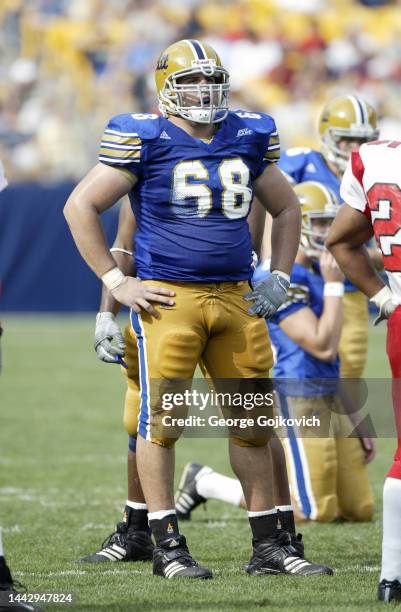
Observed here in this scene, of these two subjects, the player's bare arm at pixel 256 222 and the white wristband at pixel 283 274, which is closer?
the white wristband at pixel 283 274

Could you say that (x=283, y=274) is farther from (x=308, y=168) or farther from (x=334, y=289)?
(x=308, y=168)

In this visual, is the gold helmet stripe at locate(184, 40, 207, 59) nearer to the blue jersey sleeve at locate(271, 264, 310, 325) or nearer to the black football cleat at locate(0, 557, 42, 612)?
the blue jersey sleeve at locate(271, 264, 310, 325)

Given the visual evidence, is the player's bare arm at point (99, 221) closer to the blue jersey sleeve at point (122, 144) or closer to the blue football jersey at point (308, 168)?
the blue jersey sleeve at point (122, 144)

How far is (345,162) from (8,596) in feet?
10.5

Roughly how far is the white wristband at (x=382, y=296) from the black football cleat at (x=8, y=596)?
1427mm

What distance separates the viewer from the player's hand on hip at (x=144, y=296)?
13.2 ft

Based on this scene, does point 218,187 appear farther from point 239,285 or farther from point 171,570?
point 171,570

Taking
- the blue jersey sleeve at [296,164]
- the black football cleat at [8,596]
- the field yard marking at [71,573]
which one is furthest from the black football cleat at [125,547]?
the blue jersey sleeve at [296,164]

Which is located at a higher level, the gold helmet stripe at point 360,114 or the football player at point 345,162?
the gold helmet stripe at point 360,114

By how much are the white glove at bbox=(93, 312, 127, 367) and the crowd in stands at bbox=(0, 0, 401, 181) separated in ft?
36.2

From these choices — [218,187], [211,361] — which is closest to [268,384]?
[211,361]

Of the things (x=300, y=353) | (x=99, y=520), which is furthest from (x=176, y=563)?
(x=300, y=353)

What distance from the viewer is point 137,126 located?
3.95 m

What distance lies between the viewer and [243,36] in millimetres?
16688
